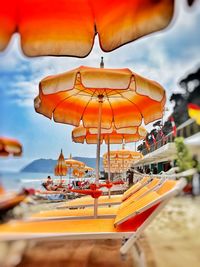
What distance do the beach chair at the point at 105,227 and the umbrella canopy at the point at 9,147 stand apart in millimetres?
283

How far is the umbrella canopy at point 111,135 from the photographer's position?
6.70 ft

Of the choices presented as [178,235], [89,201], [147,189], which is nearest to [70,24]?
[178,235]

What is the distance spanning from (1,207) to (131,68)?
83 cm

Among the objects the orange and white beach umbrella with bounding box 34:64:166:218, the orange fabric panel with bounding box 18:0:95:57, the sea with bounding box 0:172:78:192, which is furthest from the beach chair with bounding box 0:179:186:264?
the orange fabric panel with bounding box 18:0:95:57

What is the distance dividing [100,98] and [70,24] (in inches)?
57.2

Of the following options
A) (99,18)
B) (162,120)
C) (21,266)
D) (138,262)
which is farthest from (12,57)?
(138,262)

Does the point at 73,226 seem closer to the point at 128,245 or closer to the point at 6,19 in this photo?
the point at 128,245

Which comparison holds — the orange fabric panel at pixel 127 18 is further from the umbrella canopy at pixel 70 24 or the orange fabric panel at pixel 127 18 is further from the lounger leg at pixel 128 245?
the lounger leg at pixel 128 245

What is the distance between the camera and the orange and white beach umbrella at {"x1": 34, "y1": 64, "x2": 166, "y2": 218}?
1.61 meters

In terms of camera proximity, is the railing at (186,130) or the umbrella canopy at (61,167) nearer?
the railing at (186,130)

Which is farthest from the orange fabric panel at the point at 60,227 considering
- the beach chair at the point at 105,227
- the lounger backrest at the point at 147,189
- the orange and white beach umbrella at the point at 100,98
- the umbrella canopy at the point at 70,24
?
the umbrella canopy at the point at 70,24

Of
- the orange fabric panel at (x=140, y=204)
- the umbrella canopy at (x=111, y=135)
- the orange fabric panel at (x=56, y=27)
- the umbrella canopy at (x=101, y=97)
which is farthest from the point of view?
the umbrella canopy at (x=111, y=135)

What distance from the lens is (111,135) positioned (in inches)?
112

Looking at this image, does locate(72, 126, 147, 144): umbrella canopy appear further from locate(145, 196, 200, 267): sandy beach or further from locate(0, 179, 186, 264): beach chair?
locate(145, 196, 200, 267): sandy beach
